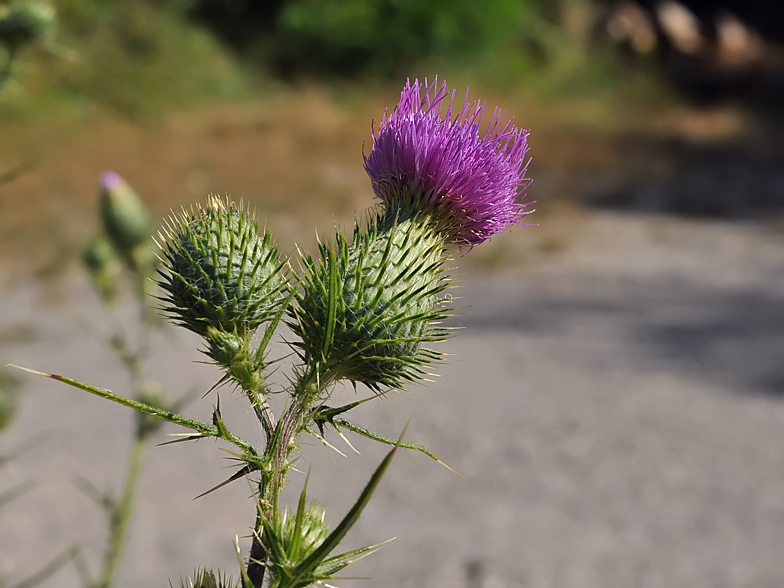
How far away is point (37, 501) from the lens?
6.03 m

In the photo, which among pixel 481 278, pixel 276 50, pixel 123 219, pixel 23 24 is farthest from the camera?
pixel 276 50

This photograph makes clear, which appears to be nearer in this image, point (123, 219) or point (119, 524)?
point (119, 524)

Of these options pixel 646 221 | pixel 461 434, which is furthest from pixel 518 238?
pixel 461 434

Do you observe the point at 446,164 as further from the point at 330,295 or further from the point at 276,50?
the point at 276,50

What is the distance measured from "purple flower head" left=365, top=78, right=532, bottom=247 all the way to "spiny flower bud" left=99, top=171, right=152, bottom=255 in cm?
224

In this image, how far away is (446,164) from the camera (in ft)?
6.21

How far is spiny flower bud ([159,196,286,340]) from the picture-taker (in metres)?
1.69

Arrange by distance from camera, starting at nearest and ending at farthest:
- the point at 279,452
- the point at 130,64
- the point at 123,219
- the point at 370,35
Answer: the point at 279,452, the point at 123,219, the point at 130,64, the point at 370,35

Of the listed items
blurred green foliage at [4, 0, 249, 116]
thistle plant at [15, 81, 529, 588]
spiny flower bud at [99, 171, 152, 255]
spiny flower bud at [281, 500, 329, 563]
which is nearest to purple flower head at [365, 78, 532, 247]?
thistle plant at [15, 81, 529, 588]

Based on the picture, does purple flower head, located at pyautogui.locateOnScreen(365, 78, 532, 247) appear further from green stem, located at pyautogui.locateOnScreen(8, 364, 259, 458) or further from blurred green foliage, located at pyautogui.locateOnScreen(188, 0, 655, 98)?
blurred green foliage, located at pyautogui.locateOnScreen(188, 0, 655, 98)

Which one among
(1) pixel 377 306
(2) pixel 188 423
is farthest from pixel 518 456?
(2) pixel 188 423

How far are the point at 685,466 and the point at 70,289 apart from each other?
6.89 meters

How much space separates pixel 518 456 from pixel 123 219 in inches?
150

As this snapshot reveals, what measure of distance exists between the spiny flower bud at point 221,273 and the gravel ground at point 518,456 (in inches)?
76.6
